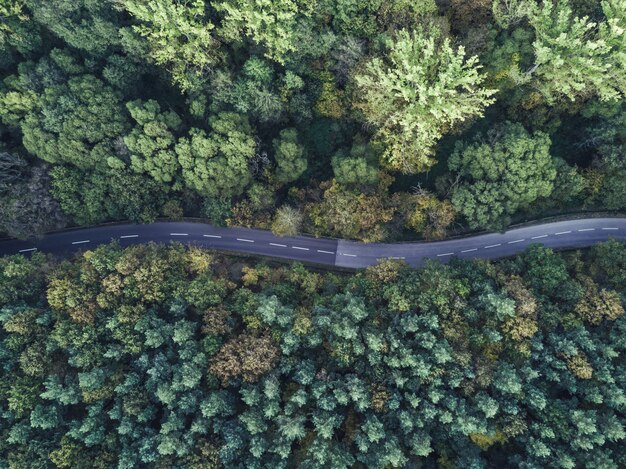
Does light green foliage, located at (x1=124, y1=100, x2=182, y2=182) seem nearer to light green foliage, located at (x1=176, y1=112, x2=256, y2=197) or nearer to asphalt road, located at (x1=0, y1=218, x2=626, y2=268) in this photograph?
light green foliage, located at (x1=176, y1=112, x2=256, y2=197)

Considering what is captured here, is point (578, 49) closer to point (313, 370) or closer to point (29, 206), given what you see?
point (313, 370)

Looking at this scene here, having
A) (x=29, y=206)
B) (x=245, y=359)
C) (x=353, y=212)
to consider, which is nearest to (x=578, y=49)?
(x=353, y=212)

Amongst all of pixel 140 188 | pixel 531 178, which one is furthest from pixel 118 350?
pixel 531 178

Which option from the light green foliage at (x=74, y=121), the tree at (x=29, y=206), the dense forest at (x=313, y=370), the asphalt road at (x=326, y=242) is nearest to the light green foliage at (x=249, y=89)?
the light green foliage at (x=74, y=121)

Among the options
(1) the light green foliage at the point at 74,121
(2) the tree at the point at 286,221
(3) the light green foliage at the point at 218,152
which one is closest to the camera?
(1) the light green foliage at the point at 74,121

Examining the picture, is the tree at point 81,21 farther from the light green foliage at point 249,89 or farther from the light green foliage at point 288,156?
the light green foliage at point 288,156

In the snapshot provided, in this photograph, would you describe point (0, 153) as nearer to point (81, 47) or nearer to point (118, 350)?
point (81, 47)

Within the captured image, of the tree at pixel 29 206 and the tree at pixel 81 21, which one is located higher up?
the tree at pixel 81 21
